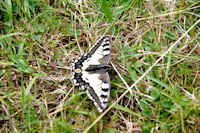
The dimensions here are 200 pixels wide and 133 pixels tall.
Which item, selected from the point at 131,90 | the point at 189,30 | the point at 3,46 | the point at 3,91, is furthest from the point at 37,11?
the point at 189,30

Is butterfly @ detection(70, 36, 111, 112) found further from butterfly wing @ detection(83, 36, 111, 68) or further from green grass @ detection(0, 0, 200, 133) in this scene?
green grass @ detection(0, 0, 200, 133)

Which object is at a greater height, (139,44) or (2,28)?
(2,28)

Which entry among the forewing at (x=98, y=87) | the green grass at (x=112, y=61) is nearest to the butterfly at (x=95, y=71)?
the forewing at (x=98, y=87)

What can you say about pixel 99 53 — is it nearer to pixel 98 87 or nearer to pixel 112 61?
pixel 112 61

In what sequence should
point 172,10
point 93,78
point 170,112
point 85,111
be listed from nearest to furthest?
point 170,112
point 85,111
point 93,78
point 172,10

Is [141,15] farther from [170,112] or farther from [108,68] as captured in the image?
[170,112]

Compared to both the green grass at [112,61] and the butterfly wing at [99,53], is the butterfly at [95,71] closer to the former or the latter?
the butterfly wing at [99,53]

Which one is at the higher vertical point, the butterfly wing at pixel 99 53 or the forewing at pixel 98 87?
the butterfly wing at pixel 99 53

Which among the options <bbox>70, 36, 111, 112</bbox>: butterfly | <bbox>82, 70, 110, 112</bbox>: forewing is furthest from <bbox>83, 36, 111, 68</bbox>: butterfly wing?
<bbox>82, 70, 110, 112</bbox>: forewing
